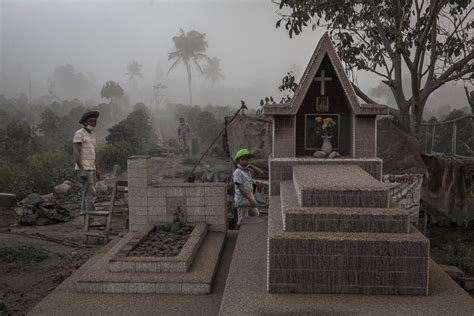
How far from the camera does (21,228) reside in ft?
34.4

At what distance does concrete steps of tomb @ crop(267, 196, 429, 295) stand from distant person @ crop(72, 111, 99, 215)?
520 cm

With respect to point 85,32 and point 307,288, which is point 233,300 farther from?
point 85,32

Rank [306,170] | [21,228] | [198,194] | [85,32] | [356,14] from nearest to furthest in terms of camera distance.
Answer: [306,170], [198,194], [21,228], [356,14], [85,32]

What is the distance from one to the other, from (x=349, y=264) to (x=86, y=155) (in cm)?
590

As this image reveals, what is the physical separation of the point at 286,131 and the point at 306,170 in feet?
4.00

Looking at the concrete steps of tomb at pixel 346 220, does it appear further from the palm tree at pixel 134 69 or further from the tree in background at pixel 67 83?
the tree in background at pixel 67 83

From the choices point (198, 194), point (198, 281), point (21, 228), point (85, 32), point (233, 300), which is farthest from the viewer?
point (85, 32)

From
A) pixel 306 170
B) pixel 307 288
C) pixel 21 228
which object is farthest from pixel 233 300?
pixel 21 228

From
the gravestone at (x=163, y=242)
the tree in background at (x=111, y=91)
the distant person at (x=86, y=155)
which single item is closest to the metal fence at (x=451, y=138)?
the gravestone at (x=163, y=242)

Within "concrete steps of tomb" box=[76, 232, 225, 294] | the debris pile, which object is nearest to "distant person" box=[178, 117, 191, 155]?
the debris pile

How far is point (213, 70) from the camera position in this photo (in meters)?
44.2

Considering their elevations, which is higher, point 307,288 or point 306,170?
point 306,170

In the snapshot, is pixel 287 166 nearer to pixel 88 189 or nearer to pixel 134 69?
pixel 88 189

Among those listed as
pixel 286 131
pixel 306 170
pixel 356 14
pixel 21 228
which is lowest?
pixel 21 228
